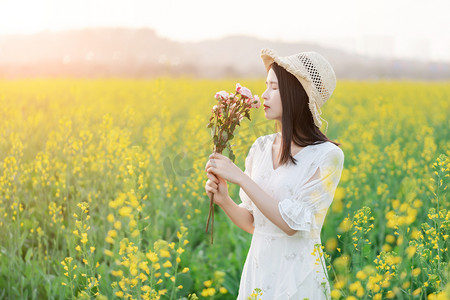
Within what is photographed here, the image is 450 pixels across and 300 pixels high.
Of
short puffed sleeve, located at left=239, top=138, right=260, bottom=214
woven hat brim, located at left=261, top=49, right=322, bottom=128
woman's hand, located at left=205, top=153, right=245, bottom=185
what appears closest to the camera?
woman's hand, located at left=205, top=153, right=245, bottom=185

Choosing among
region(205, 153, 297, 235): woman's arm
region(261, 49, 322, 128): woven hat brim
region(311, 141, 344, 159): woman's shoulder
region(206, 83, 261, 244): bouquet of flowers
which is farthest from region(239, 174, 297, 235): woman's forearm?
region(261, 49, 322, 128): woven hat brim

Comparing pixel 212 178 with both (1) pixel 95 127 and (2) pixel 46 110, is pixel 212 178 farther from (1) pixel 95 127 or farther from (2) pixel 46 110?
(2) pixel 46 110

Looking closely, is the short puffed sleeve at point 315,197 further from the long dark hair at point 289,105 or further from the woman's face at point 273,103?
the woman's face at point 273,103

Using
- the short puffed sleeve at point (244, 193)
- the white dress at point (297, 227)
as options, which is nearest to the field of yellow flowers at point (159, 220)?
the white dress at point (297, 227)

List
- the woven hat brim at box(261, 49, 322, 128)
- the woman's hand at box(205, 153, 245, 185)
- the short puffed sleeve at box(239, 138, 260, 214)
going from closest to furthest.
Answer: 1. the woman's hand at box(205, 153, 245, 185)
2. the woven hat brim at box(261, 49, 322, 128)
3. the short puffed sleeve at box(239, 138, 260, 214)

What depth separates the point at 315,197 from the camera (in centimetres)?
165

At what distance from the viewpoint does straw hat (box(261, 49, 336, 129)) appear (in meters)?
1.67

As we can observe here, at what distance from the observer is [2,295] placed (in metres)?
2.60

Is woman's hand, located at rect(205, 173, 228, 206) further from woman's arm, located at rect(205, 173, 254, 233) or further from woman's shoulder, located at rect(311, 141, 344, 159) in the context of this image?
woman's shoulder, located at rect(311, 141, 344, 159)

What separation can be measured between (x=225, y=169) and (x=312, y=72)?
0.48m

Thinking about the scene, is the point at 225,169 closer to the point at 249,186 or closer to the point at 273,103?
Result: the point at 249,186

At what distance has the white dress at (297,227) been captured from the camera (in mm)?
1646

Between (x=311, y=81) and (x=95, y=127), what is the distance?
11.3ft

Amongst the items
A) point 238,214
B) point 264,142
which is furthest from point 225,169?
point 264,142
